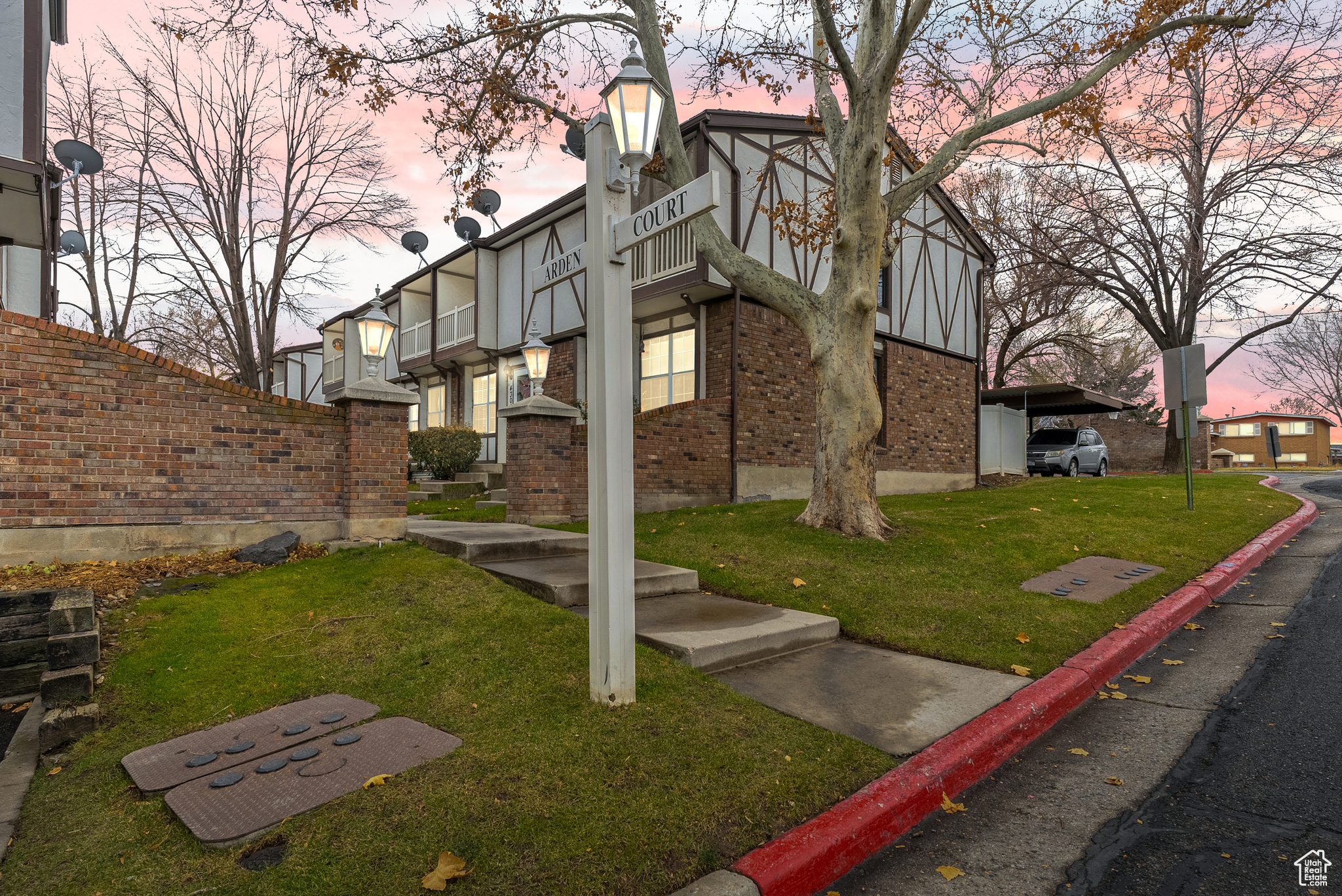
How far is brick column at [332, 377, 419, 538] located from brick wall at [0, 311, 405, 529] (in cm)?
1

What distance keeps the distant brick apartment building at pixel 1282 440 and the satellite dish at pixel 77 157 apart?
2126 inches

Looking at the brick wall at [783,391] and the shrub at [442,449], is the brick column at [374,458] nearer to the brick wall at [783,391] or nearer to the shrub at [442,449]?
the brick wall at [783,391]

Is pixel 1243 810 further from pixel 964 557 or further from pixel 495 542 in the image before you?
pixel 495 542

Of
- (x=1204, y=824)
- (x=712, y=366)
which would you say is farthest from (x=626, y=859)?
(x=712, y=366)

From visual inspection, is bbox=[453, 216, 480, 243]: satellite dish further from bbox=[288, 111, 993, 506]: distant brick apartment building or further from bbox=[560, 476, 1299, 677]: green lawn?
bbox=[560, 476, 1299, 677]: green lawn

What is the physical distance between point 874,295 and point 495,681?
6.51 m

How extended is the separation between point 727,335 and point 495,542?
23.5 ft

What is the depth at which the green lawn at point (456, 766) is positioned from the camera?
7.79 feet

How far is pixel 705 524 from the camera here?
9.12 meters

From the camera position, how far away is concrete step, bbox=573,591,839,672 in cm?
448

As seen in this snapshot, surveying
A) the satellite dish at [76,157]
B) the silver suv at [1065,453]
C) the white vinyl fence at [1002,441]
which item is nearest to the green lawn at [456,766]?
the satellite dish at [76,157]

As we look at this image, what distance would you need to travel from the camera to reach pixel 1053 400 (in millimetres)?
22344

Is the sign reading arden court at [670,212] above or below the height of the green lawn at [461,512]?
above

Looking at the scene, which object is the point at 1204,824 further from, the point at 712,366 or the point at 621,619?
the point at 712,366
